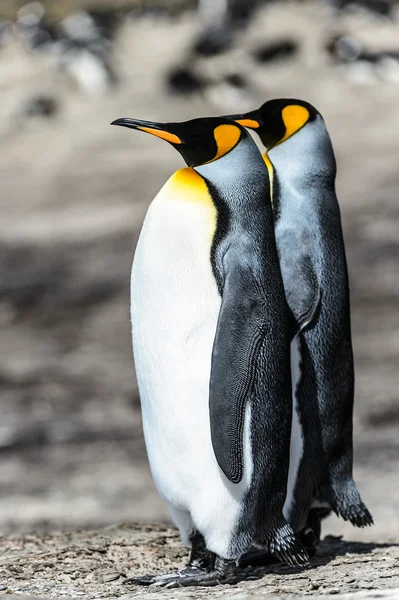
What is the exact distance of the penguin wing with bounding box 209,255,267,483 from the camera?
3260mm

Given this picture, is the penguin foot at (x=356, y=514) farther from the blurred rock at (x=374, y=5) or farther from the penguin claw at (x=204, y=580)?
the blurred rock at (x=374, y=5)

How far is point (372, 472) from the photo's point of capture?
274 inches

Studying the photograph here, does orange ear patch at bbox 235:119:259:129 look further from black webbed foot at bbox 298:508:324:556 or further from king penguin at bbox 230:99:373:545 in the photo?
black webbed foot at bbox 298:508:324:556

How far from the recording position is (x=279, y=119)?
409 cm

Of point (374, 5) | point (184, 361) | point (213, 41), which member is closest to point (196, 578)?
point (184, 361)

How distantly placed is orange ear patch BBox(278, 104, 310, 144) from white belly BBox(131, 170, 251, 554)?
0.82 m

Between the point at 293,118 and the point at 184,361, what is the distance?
126cm

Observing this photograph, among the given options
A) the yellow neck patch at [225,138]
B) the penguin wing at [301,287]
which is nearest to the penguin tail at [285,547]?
the penguin wing at [301,287]

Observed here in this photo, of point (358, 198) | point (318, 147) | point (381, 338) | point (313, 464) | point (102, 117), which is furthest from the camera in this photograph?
point (102, 117)

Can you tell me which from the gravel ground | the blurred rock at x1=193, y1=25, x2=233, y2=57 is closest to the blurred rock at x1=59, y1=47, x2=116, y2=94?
the gravel ground

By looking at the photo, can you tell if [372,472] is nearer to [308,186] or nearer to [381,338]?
[308,186]

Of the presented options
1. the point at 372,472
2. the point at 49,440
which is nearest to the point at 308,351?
the point at 372,472

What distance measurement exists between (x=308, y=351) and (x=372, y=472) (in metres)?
3.40

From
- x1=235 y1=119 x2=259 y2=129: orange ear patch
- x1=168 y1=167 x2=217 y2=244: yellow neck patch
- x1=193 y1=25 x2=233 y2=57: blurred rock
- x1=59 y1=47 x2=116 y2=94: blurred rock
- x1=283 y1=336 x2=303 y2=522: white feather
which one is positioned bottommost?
x1=283 y1=336 x2=303 y2=522: white feather
